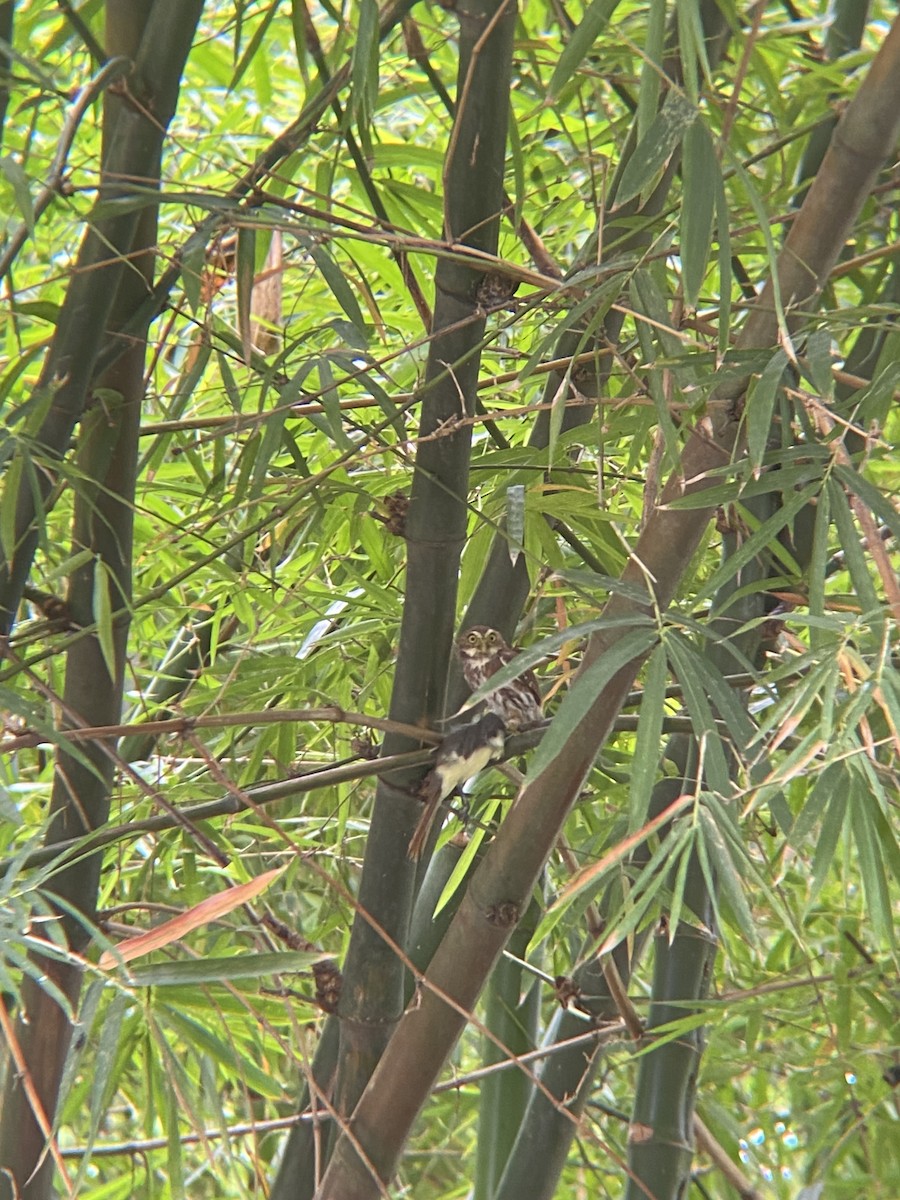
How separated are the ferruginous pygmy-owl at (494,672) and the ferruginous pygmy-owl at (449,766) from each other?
0.05m

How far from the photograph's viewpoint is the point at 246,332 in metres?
0.88

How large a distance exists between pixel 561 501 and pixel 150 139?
15.4 inches

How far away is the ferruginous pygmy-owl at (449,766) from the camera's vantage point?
885 millimetres

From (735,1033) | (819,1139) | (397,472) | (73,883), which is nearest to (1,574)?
(73,883)

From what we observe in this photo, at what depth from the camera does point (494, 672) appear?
981mm

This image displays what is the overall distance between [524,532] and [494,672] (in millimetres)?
112

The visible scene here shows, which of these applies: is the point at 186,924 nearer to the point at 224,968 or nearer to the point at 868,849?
the point at 224,968

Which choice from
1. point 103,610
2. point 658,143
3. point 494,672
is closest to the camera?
point 658,143

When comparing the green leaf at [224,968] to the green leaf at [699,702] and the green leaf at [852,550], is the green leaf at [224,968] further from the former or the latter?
the green leaf at [852,550]

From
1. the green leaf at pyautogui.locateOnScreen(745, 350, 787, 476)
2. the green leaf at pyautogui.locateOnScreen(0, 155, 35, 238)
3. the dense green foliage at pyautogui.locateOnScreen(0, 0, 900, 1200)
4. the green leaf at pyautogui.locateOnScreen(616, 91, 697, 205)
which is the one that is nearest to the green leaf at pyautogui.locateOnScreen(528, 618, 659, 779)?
the dense green foliage at pyautogui.locateOnScreen(0, 0, 900, 1200)

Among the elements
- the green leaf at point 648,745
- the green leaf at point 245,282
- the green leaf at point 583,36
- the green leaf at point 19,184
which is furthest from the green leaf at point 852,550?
the green leaf at point 19,184

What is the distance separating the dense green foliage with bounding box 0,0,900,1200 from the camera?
71 centimetres

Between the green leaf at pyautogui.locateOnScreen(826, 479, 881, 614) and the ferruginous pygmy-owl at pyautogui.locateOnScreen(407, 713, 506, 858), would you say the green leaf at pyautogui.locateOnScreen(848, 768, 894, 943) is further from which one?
the ferruginous pygmy-owl at pyautogui.locateOnScreen(407, 713, 506, 858)

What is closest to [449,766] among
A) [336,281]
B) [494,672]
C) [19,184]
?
[494,672]
